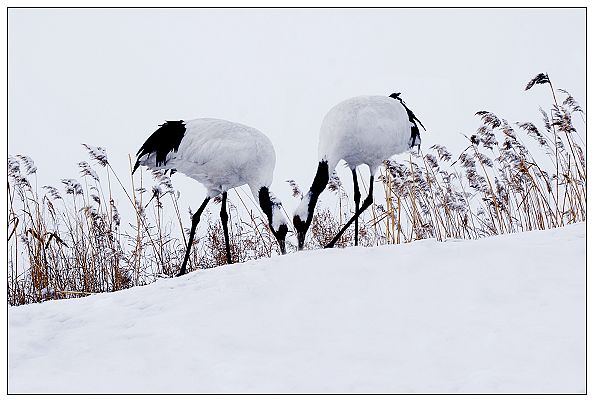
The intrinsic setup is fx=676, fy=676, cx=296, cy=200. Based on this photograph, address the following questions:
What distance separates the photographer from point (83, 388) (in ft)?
6.85

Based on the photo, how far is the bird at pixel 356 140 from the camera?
511cm

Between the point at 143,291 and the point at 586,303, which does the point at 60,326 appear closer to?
the point at 143,291

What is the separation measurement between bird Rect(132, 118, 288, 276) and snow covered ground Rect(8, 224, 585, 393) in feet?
6.34

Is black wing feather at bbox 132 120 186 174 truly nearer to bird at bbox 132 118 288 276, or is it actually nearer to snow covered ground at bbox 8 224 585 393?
bird at bbox 132 118 288 276

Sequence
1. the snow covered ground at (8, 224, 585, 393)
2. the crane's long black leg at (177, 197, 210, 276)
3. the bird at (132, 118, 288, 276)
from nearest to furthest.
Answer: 1. the snow covered ground at (8, 224, 585, 393)
2. the crane's long black leg at (177, 197, 210, 276)
3. the bird at (132, 118, 288, 276)

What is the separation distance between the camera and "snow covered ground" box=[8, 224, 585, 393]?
204 cm

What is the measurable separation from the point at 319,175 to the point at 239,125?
2.40ft

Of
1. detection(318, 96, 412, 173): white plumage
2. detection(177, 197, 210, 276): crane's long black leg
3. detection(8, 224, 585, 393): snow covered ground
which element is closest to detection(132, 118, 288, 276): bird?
detection(177, 197, 210, 276): crane's long black leg

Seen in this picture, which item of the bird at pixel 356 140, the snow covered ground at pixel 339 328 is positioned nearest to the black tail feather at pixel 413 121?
the bird at pixel 356 140

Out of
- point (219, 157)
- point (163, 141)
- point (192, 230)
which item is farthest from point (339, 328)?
point (163, 141)

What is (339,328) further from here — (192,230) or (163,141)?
(163,141)

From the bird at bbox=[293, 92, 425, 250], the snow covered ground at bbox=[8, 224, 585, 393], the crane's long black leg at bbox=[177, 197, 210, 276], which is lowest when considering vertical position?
the snow covered ground at bbox=[8, 224, 585, 393]

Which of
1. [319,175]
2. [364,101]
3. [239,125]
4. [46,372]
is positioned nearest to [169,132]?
[239,125]

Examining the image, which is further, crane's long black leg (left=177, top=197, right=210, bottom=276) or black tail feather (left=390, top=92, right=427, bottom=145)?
black tail feather (left=390, top=92, right=427, bottom=145)
